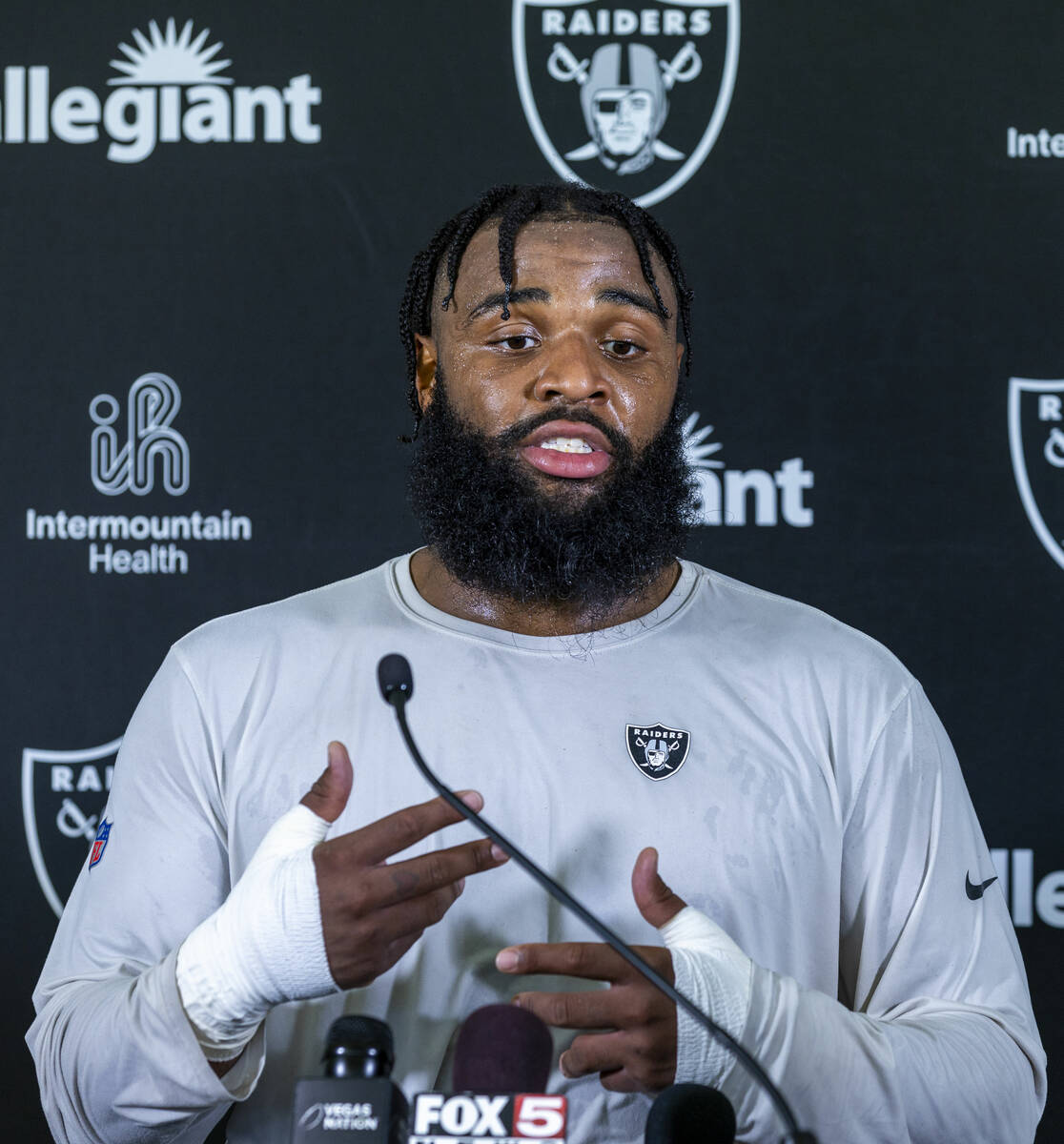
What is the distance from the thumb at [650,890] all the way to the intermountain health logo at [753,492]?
3.10ft

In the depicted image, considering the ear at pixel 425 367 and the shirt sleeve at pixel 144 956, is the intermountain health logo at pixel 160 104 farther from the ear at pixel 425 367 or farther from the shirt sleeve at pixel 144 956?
the shirt sleeve at pixel 144 956

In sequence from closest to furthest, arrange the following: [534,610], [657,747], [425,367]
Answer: [657,747]
[534,610]
[425,367]

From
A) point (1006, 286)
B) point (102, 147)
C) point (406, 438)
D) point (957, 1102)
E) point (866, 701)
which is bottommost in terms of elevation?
point (957, 1102)

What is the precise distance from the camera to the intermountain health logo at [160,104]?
180 cm

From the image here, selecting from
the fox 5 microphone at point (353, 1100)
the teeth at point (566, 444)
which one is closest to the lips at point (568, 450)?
the teeth at point (566, 444)

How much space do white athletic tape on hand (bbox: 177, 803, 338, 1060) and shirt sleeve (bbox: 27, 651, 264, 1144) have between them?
19 millimetres

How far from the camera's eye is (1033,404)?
68.2 inches

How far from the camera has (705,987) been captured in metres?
0.84

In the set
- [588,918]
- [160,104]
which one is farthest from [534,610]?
[160,104]

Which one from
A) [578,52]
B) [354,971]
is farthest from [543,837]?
[578,52]

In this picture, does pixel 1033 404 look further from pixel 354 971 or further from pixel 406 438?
pixel 354 971

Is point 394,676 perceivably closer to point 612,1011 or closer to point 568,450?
point 612,1011

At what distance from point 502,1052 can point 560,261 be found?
752 millimetres

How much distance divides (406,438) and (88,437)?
0.54 meters
